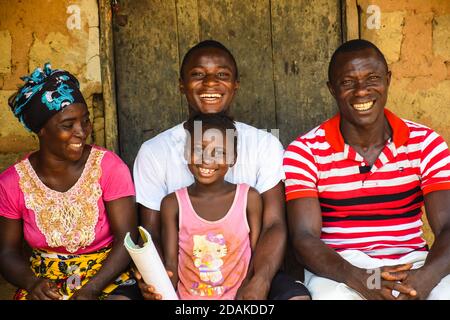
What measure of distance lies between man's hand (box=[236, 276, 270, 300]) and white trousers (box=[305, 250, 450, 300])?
0.22 meters

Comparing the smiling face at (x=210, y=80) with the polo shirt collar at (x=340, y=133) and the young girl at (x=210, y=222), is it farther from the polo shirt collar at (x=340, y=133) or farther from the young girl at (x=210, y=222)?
the polo shirt collar at (x=340, y=133)

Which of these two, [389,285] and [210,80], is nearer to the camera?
[389,285]

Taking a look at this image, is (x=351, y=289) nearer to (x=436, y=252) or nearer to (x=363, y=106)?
(x=436, y=252)

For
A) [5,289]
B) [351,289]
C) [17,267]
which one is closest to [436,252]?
[351,289]

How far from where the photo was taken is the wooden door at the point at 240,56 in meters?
4.26

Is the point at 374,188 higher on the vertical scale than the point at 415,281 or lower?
higher

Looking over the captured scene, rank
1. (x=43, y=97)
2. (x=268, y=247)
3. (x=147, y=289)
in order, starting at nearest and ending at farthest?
1. (x=147, y=289)
2. (x=268, y=247)
3. (x=43, y=97)

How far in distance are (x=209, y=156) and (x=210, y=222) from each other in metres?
0.30

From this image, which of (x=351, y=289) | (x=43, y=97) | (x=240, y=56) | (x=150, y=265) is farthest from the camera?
(x=240, y=56)

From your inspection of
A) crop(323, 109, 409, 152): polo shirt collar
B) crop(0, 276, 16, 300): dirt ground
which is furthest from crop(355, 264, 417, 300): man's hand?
crop(0, 276, 16, 300): dirt ground

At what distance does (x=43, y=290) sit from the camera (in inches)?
126
